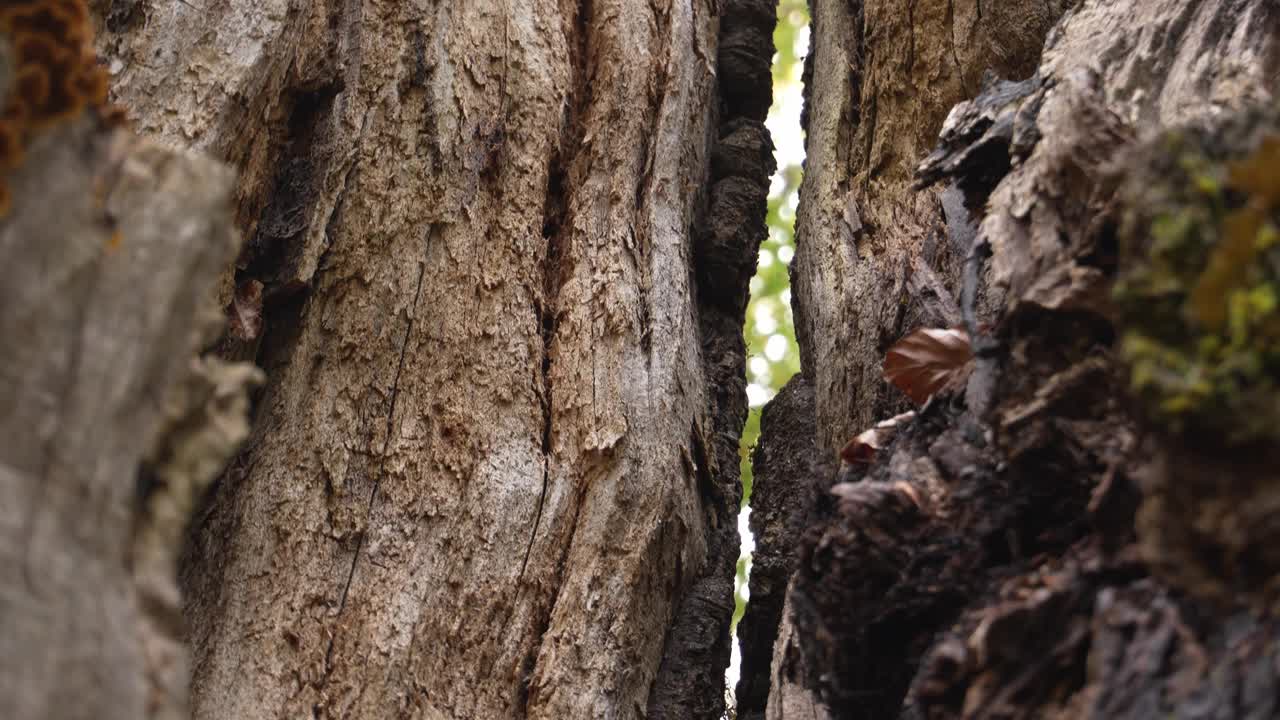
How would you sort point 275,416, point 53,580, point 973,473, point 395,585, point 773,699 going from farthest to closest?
point 275,416, point 395,585, point 773,699, point 973,473, point 53,580

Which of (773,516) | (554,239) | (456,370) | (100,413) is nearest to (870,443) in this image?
(773,516)

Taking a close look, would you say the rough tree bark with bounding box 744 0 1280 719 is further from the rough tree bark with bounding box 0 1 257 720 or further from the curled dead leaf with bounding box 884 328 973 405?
the rough tree bark with bounding box 0 1 257 720

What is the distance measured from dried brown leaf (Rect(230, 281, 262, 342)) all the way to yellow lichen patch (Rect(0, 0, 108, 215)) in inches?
55.1

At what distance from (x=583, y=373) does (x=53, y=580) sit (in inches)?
66.5

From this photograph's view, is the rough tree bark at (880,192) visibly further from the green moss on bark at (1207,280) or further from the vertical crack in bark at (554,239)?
the green moss on bark at (1207,280)

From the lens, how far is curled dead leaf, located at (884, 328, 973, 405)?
215 cm

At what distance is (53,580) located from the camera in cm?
106

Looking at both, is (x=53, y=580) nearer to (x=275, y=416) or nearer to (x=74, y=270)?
(x=74, y=270)

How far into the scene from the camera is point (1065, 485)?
1.61 metres

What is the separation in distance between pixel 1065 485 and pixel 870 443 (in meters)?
0.47

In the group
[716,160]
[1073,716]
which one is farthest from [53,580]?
[716,160]

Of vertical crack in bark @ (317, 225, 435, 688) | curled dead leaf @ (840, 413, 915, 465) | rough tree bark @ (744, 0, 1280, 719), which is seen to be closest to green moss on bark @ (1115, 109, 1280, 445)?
rough tree bark @ (744, 0, 1280, 719)

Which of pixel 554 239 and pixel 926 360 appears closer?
pixel 926 360

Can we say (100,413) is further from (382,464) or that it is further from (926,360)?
(926,360)
